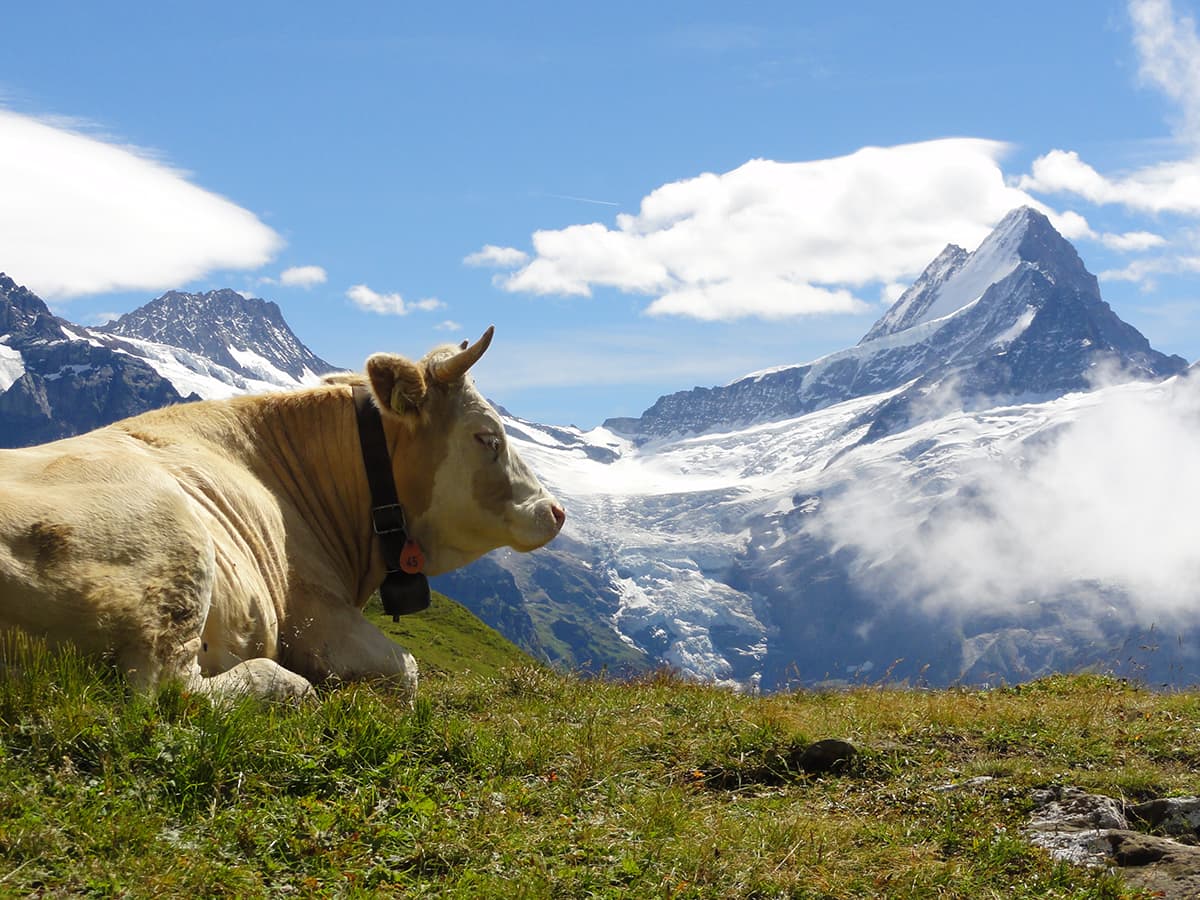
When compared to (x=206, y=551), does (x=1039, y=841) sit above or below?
below

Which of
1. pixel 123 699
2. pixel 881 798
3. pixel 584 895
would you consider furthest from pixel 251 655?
pixel 881 798

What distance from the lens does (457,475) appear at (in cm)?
1017

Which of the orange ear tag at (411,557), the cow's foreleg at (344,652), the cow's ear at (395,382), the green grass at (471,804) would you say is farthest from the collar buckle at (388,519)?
the green grass at (471,804)

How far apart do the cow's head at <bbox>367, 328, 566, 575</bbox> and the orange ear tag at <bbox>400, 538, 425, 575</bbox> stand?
210 mm

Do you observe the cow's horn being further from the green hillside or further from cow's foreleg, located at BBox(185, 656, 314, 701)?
the green hillside

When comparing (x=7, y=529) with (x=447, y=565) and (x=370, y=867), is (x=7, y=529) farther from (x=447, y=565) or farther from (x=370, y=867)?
(x=447, y=565)

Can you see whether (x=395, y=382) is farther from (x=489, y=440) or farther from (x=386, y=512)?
(x=386, y=512)

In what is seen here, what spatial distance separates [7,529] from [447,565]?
4200mm

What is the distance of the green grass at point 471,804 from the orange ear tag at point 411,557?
174cm

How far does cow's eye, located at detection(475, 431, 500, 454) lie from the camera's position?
10203mm

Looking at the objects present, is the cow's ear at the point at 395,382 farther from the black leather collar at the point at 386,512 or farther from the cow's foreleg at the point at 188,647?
the cow's foreleg at the point at 188,647

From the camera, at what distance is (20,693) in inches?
245

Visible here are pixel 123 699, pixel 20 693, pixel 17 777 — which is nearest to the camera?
pixel 17 777

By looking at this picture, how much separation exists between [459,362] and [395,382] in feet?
1.81
